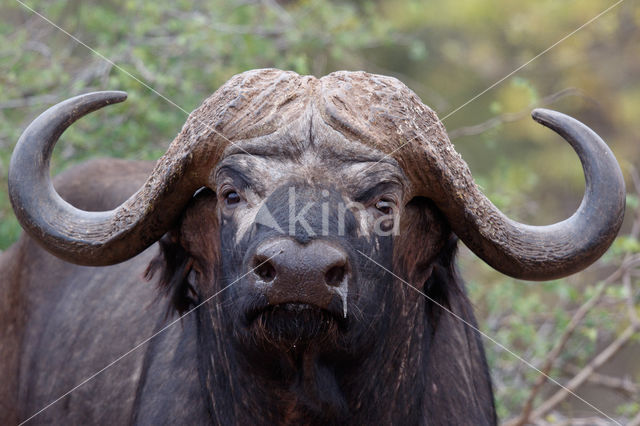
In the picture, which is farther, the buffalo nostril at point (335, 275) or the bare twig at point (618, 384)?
the bare twig at point (618, 384)

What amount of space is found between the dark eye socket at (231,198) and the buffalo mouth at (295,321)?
558 mm

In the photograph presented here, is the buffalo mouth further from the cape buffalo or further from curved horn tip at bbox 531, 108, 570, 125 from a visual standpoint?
curved horn tip at bbox 531, 108, 570, 125

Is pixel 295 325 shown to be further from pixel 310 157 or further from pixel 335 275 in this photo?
pixel 310 157

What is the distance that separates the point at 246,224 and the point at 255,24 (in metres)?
5.25

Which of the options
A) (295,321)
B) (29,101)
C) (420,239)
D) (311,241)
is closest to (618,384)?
(420,239)

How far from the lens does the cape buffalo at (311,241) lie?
3.52 m

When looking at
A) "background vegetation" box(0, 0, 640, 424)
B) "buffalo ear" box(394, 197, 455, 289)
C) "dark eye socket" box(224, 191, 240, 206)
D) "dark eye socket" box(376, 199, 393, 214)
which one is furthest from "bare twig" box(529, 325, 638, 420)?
"dark eye socket" box(224, 191, 240, 206)

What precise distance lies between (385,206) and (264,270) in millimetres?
708

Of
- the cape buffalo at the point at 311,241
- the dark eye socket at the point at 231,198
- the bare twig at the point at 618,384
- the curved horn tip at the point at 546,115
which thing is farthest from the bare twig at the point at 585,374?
the dark eye socket at the point at 231,198

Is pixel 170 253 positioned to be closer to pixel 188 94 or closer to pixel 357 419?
pixel 357 419

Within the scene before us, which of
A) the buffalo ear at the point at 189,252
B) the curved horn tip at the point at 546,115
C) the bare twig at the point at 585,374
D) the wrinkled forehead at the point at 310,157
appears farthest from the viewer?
the bare twig at the point at 585,374

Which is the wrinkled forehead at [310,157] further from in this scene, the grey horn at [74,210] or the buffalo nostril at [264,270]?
the buffalo nostril at [264,270]

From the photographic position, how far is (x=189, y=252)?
14.2 feet

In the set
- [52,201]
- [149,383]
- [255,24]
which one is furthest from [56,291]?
[255,24]
